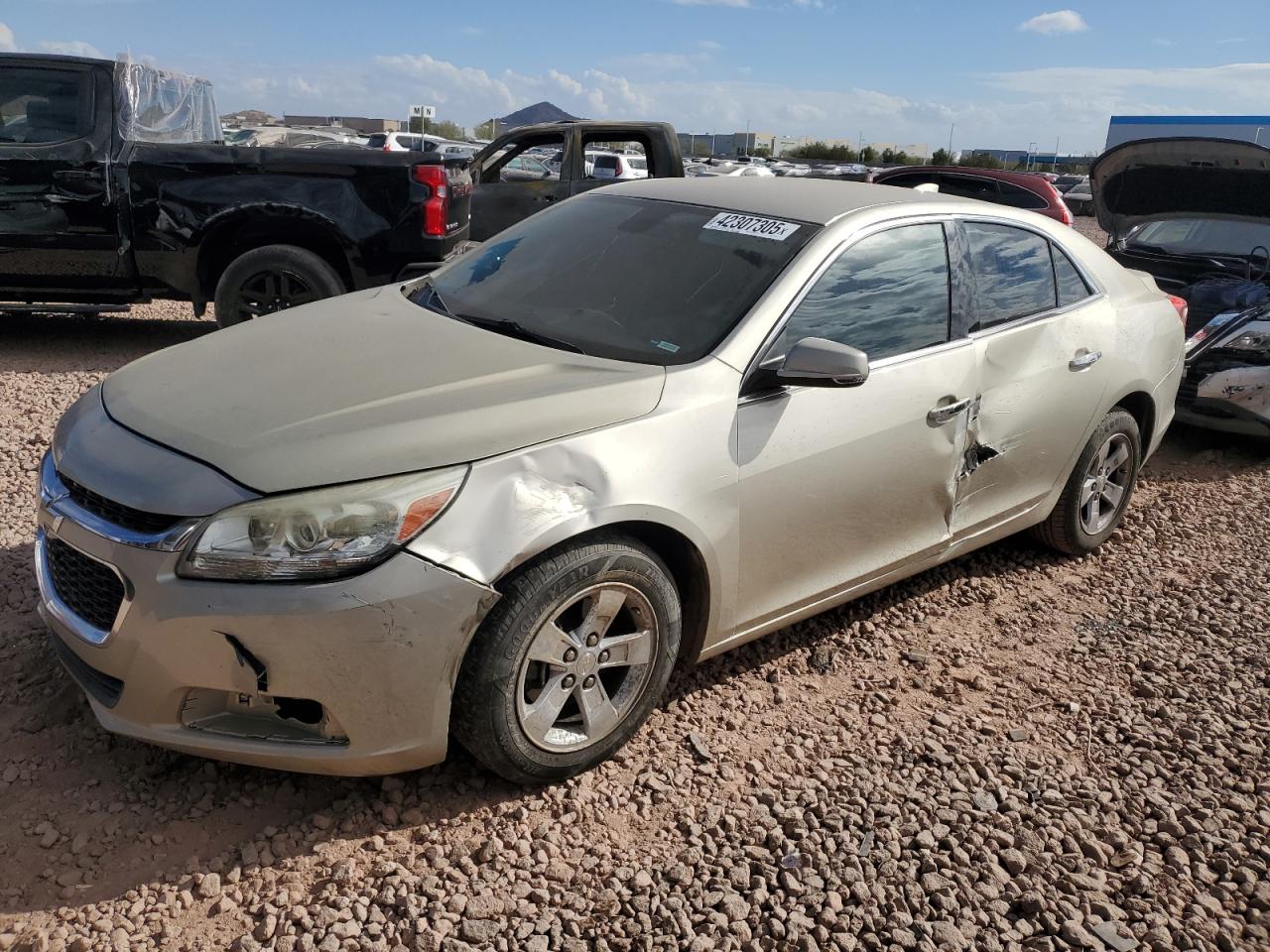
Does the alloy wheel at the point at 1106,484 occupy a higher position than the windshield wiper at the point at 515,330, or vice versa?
the windshield wiper at the point at 515,330

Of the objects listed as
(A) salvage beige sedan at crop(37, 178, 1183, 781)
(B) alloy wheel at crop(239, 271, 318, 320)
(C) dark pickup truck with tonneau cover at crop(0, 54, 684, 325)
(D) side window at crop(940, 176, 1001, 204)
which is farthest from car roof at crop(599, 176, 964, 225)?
(D) side window at crop(940, 176, 1001, 204)

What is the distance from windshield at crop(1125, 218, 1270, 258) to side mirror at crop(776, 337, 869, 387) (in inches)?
209

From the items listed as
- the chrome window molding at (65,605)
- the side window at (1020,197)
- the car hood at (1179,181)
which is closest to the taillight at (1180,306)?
the car hood at (1179,181)

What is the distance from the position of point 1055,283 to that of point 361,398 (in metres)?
2.91

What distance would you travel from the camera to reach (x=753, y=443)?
297 cm

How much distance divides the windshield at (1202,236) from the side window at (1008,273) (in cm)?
366

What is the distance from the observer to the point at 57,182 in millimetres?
6695

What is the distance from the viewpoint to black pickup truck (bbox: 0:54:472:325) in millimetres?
6707

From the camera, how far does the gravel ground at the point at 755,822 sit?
2.42 m

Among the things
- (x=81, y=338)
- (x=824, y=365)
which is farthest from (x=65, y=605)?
(x=81, y=338)

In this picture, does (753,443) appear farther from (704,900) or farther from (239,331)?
(239,331)

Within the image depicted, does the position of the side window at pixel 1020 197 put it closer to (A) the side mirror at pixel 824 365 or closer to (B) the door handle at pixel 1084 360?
(B) the door handle at pixel 1084 360

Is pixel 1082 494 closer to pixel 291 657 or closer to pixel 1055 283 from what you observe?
pixel 1055 283

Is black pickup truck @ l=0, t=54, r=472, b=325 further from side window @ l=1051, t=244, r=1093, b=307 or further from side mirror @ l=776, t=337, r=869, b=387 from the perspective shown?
side mirror @ l=776, t=337, r=869, b=387
